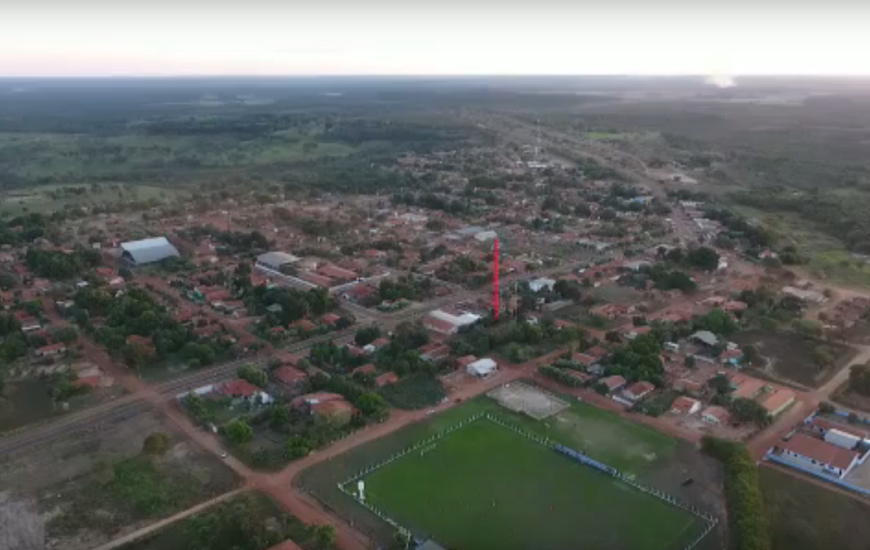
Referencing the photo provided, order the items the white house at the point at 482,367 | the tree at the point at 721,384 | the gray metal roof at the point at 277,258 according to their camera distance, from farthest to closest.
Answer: the gray metal roof at the point at 277,258 < the white house at the point at 482,367 < the tree at the point at 721,384

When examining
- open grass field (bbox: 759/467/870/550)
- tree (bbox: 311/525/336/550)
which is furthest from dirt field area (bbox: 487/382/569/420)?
tree (bbox: 311/525/336/550)

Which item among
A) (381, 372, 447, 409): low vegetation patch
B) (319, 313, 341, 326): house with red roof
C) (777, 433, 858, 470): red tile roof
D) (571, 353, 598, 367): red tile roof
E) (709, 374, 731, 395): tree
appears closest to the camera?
(777, 433, 858, 470): red tile roof

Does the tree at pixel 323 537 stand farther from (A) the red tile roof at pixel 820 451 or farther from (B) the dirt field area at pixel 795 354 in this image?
(B) the dirt field area at pixel 795 354

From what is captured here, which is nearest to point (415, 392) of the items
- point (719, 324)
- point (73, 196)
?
point (719, 324)

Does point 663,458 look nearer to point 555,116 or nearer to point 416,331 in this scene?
point 416,331

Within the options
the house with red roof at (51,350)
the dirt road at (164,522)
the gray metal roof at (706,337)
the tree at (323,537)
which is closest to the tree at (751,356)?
the gray metal roof at (706,337)

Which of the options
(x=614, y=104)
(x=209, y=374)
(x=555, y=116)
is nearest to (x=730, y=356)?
(x=209, y=374)

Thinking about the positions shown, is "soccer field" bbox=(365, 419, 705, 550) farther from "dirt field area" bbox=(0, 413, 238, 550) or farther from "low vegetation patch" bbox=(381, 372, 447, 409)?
"dirt field area" bbox=(0, 413, 238, 550)
